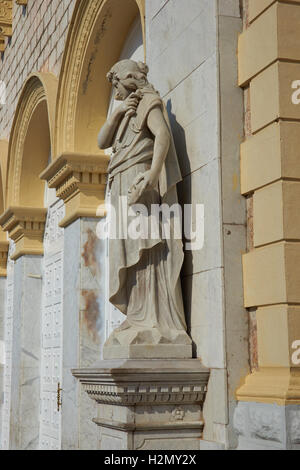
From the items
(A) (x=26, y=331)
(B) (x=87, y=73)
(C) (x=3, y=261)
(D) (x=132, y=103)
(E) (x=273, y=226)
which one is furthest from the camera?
(C) (x=3, y=261)

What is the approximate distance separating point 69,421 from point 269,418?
4.14 m

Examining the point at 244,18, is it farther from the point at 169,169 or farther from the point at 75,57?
the point at 75,57

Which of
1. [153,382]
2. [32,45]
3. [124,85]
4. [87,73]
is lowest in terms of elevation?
[153,382]

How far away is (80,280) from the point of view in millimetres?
7922

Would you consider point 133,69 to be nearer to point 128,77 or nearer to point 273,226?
point 128,77

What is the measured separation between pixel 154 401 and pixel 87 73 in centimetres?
475

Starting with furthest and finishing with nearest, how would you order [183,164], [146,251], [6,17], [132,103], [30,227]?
[6,17] → [30,227] → [183,164] → [132,103] → [146,251]

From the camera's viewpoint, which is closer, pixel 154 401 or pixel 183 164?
pixel 154 401

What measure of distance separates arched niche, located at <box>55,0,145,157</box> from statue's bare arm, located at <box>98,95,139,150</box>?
2.92 m

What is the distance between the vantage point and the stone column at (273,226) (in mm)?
4039

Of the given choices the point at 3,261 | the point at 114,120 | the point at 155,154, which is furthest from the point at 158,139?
the point at 3,261

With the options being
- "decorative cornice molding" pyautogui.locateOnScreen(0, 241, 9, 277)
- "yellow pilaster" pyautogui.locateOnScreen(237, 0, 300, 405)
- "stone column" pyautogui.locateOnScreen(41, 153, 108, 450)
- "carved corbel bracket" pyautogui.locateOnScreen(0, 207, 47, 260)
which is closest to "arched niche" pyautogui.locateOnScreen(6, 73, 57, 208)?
"carved corbel bracket" pyautogui.locateOnScreen(0, 207, 47, 260)

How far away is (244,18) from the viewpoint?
4.86 meters
